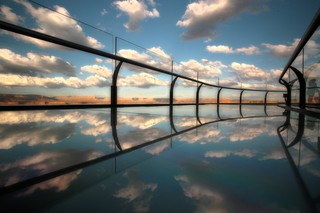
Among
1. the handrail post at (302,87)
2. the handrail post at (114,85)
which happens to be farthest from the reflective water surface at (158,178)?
the handrail post at (302,87)

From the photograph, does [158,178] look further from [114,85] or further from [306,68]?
[306,68]

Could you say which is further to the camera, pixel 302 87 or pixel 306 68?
pixel 302 87

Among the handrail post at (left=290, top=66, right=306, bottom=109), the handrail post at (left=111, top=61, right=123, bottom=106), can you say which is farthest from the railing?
the handrail post at (left=111, top=61, right=123, bottom=106)

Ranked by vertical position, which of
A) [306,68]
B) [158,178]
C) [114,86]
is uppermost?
[306,68]

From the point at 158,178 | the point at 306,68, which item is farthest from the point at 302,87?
the point at 158,178

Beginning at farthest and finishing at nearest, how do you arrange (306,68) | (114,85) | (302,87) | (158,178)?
(114,85)
(302,87)
(306,68)
(158,178)

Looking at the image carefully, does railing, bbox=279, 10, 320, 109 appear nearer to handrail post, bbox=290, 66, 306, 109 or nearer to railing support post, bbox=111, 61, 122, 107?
handrail post, bbox=290, 66, 306, 109

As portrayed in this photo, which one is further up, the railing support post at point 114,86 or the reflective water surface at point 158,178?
the railing support post at point 114,86

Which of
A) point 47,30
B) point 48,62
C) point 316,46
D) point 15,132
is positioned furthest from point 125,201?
point 48,62

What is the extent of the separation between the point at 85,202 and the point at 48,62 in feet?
16.5

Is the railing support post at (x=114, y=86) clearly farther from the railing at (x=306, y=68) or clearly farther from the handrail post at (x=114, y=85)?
the railing at (x=306, y=68)

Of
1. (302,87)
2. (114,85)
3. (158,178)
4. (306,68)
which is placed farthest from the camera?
(114,85)

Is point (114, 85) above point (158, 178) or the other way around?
above

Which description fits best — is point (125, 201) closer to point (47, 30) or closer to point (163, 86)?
point (47, 30)
